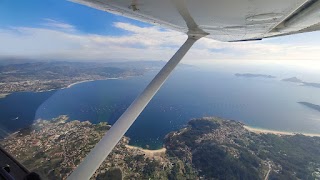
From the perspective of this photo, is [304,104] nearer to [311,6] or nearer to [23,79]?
[23,79]

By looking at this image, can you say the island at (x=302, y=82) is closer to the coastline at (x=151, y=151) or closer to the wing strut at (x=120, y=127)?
the coastline at (x=151, y=151)

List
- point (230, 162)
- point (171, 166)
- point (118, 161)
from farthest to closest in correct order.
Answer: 1. point (230, 162)
2. point (171, 166)
3. point (118, 161)

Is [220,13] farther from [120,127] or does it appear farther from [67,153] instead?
[67,153]

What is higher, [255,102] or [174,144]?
[174,144]

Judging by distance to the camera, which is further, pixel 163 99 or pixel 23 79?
pixel 163 99

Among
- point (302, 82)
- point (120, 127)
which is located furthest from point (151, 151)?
point (302, 82)

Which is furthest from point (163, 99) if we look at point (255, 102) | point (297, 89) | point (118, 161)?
point (297, 89)

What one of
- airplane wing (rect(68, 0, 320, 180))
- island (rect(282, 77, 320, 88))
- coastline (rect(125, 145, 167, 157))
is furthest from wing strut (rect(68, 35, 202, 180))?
island (rect(282, 77, 320, 88))
